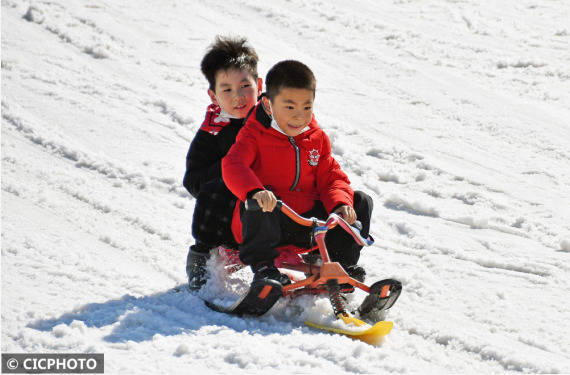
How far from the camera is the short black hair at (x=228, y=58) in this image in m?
3.55

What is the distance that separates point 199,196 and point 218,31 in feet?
15.7

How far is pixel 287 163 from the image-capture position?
3189mm

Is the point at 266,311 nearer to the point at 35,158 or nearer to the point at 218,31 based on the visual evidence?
the point at 35,158

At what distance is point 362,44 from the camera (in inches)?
301

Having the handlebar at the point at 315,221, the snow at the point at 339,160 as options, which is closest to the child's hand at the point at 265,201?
the handlebar at the point at 315,221

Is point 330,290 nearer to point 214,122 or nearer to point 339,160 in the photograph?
point 214,122

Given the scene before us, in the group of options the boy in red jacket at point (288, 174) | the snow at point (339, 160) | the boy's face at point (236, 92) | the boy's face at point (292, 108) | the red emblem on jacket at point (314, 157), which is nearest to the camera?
the snow at point (339, 160)

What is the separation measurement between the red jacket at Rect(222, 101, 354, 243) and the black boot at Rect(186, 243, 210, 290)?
219 millimetres

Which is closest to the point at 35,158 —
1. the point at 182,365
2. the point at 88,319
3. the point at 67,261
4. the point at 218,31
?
the point at 67,261

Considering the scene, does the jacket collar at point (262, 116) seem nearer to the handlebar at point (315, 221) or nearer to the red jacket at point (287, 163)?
the red jacket at point (287, 163)

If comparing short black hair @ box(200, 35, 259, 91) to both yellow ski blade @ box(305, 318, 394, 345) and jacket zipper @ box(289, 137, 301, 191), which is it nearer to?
jacket zipper @ box(289, 137, 301, 191)

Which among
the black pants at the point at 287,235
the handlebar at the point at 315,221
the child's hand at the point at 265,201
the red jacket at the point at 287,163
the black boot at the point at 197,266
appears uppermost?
the red jacket at the point at 287,163

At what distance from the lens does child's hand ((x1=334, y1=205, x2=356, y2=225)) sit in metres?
3.09

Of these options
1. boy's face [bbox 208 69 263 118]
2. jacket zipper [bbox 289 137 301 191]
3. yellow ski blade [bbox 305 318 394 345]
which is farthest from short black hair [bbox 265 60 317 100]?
yellow ski blade [bbox 305 318 394 345]
